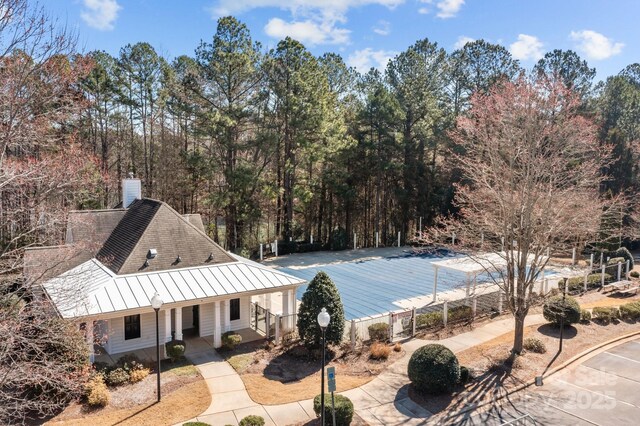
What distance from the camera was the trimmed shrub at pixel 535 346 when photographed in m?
15.2

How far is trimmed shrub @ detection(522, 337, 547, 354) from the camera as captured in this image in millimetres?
15227

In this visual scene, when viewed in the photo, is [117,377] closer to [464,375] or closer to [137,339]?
[137,339]

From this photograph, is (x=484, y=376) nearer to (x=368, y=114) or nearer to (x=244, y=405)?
(x=244, y=405)

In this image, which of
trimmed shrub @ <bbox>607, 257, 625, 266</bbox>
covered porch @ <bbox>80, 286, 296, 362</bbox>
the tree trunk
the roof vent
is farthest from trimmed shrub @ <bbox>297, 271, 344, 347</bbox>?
trimmed shrub @ <bbox>607, 257, 625, 266</bbox>

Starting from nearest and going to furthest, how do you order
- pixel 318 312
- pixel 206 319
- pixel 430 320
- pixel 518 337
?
pixel 318 312 → pixel 518 337 → pixel 206 319 → pixel 430 320

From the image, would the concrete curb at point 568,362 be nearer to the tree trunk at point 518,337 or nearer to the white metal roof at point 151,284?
the tree trunk at point 518,337

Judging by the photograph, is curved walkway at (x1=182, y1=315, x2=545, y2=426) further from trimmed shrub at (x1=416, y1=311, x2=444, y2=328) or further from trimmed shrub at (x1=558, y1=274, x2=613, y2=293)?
trimmed shrub at (x1=558, y1=274, x2=613, y2=293)

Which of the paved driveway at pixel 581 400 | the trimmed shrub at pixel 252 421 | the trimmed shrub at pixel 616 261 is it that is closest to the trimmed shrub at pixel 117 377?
the trimmed shrub at pixel 252 421

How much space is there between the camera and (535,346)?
50.1 feet

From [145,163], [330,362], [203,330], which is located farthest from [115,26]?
[145,163]

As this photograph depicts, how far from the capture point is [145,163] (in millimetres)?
32250

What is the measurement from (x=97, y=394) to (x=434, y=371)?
29.7 feet

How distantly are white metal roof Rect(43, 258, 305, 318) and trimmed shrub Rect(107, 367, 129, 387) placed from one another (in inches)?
69.6

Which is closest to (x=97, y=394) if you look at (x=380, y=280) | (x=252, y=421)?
(x=252, y=421)
